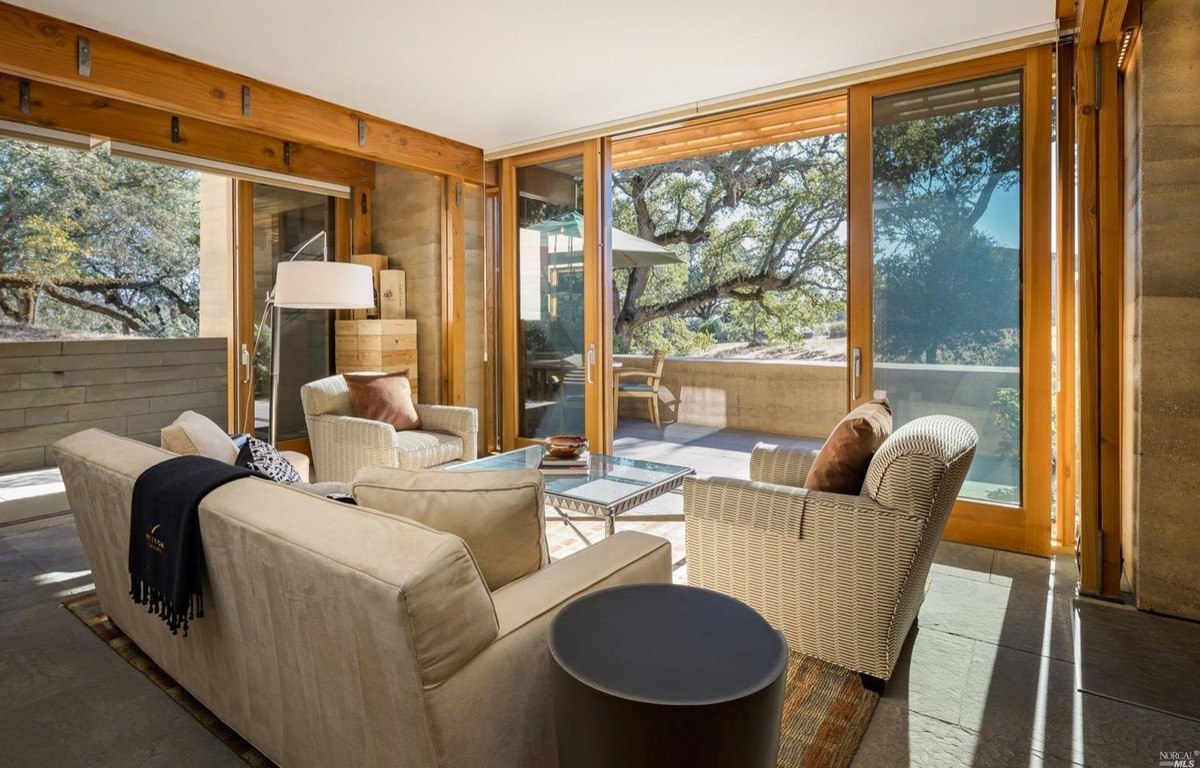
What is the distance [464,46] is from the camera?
3.38 m

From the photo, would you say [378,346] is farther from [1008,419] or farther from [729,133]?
[1008,419]

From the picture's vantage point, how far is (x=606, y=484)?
292cm

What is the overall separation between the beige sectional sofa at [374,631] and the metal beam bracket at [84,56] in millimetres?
2797

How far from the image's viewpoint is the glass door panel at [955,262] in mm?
3332

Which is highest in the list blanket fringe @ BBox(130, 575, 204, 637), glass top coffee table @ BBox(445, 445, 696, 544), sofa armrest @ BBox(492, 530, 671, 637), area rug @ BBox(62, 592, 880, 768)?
sofa armrest @ BBox(492, 530, 671, 637)

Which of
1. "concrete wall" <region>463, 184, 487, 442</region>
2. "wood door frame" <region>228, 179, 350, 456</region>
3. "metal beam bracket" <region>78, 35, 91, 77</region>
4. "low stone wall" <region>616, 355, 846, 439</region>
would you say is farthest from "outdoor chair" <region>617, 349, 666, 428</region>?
"metal beam bracket" <region>78, 35, 91, 77</region>

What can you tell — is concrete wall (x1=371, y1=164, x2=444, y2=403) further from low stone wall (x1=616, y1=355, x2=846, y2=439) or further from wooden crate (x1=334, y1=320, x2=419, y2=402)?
low stone wall (x1=616, y1=355, x2=846, y2=439)

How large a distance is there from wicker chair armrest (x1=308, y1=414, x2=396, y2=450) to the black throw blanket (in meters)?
2.03

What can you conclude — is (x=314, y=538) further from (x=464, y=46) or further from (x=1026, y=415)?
(x=1026, y=415)

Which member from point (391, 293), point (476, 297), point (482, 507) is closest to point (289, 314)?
point (391, 293)

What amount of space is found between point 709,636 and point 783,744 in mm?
863

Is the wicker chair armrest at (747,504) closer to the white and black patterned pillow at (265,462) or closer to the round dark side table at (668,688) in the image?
the round dark side table at (668,688)

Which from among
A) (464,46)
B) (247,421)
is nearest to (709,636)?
(464,46)

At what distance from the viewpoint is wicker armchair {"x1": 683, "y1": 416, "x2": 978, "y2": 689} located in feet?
6.39
